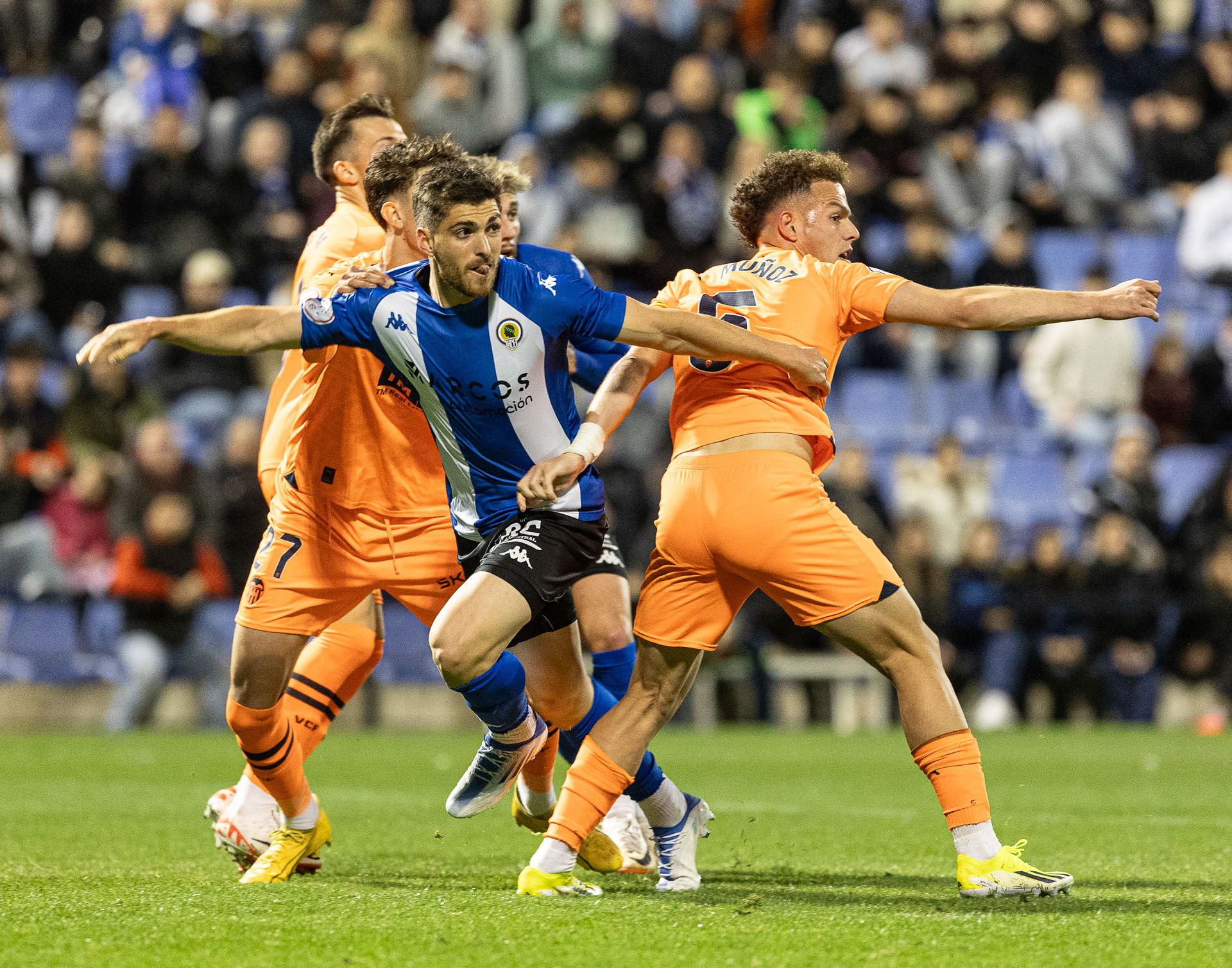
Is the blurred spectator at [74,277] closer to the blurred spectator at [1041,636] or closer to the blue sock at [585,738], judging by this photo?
the blurred spectator at [1041,636]

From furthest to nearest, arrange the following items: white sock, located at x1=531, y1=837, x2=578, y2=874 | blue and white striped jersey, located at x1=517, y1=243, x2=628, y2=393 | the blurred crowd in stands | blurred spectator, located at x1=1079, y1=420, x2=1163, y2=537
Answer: blurred spectator, located at x1=1079, y1=420, x2=1163, y2=537, the blurred crowd in stands, blue and white striped jersey, located at x1=517, y1=243, x2=628, y2=393, white sock, located at x1=531, y1=837, x2=578, y2=874

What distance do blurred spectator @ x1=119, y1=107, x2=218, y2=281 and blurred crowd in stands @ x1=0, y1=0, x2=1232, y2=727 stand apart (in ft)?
0.09

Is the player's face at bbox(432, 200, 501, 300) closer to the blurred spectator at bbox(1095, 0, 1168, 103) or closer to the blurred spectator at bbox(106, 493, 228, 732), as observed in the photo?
the blurred spectator at bbox(106, 493, 228, 732)

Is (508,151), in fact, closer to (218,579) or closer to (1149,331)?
(218,579)

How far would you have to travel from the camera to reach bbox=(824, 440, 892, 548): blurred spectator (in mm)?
13961

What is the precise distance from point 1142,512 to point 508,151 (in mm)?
6507

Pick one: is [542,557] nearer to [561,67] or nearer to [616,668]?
[616,668]

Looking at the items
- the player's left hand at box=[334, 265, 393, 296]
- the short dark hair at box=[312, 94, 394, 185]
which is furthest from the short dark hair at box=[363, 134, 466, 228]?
the short dark hair at box=[312, 94, 394, 185]

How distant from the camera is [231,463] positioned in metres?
13.4

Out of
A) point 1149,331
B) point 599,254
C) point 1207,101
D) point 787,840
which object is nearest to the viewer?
point 787,840

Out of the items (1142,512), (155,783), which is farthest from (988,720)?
(155,783)

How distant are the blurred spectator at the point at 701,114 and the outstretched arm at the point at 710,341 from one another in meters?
12.0

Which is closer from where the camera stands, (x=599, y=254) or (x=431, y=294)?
(x=431, y=294)

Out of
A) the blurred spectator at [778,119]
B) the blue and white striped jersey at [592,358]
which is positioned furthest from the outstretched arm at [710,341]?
the blurred spectator at [778,119]
